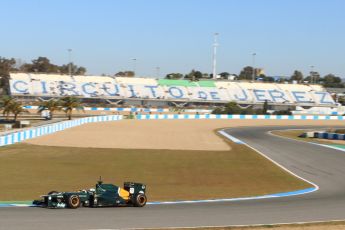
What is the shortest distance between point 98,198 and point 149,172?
1056 cm

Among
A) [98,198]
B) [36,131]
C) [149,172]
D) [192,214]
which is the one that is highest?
[98,198]

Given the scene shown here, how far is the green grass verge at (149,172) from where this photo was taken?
866 inches

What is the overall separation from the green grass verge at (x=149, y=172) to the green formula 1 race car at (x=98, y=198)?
202cm

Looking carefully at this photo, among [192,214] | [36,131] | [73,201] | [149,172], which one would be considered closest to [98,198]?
[73,201]

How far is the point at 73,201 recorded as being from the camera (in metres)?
16.5

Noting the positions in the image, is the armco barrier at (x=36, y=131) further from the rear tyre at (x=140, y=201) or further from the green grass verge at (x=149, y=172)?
the rear tyre at (x=140, y=201)

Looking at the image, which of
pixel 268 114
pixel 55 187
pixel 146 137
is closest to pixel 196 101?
pixel 268 114

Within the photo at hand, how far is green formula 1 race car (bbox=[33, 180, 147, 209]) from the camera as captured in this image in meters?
16.5

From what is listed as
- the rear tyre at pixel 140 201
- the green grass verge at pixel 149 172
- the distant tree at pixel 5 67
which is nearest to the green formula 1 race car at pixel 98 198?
the rear tyre at pixel 140 201

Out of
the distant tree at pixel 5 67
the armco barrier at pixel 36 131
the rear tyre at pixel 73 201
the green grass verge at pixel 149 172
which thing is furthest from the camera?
the distant tree at pixel 5 67

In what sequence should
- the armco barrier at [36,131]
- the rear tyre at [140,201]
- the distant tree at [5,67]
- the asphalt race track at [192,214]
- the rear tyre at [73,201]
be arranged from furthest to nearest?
1. the distant tree at [5,67]
2. the armco barrier at [36,131]
3. the rear tyre at [140,201]
4. the rear tyre at [73,201]
5. the asphalt race track at [192,214]

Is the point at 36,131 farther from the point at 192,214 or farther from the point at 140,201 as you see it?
the point at 192,214

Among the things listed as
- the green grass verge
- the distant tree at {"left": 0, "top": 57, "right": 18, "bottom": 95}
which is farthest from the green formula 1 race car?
the distant tree at {"left": 0, "top": 57, "right": 18, "bottom": 95}

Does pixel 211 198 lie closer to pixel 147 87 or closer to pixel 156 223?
pixel 156 223
